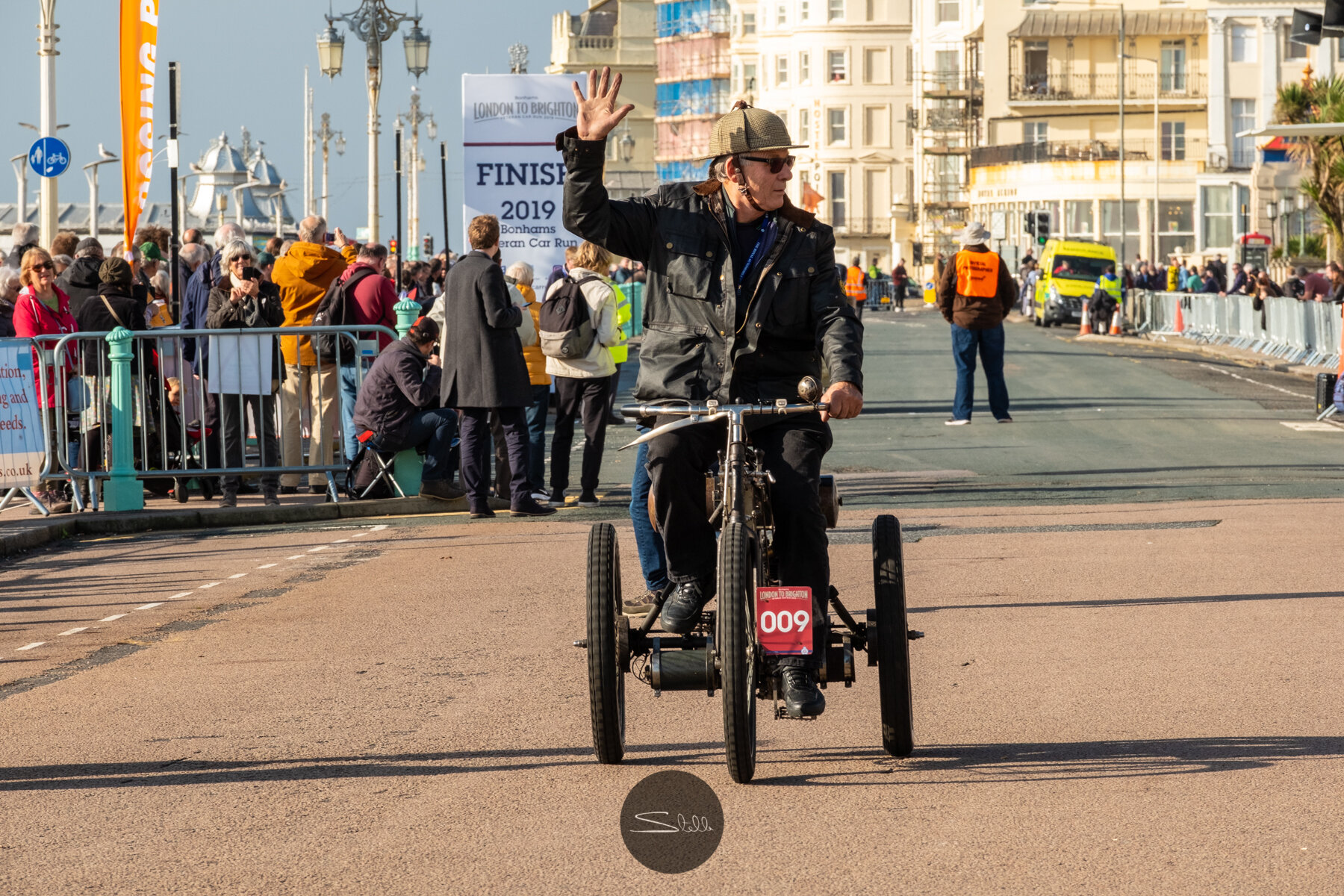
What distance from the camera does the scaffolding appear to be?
9850cm

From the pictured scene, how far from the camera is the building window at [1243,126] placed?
8056cm

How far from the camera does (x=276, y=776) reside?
604 centimetres

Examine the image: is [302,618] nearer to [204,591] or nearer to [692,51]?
[204,591]

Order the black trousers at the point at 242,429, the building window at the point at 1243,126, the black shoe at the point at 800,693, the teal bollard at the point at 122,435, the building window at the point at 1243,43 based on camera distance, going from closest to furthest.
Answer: the black shoe at the point at 800,693 → the teal bollard at the point at 122,435 → the black trousers at the point at 242,429 → the building window at the point at 1243,43 → the building window at the point at 1243,126

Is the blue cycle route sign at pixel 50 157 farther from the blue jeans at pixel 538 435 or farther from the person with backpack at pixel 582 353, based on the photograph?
the person with backpack at pixel 582 353

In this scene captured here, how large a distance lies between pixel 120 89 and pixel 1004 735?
1189 cm

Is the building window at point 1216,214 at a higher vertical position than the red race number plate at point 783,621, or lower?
higher

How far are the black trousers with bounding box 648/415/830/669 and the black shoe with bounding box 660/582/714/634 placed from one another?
0.04 meters

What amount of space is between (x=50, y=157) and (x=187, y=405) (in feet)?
38.1

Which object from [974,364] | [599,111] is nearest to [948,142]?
[974,364]

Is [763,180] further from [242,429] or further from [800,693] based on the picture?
[242,429]

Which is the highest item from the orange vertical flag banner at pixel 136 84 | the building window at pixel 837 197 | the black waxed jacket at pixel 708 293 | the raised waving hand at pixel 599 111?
the building window at pixel 837 197

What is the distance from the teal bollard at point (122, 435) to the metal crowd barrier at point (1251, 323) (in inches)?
760

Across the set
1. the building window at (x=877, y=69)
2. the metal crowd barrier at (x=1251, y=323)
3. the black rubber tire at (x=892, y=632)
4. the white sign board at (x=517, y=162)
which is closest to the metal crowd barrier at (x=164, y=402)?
the white sign board at (x=517, y=162)
